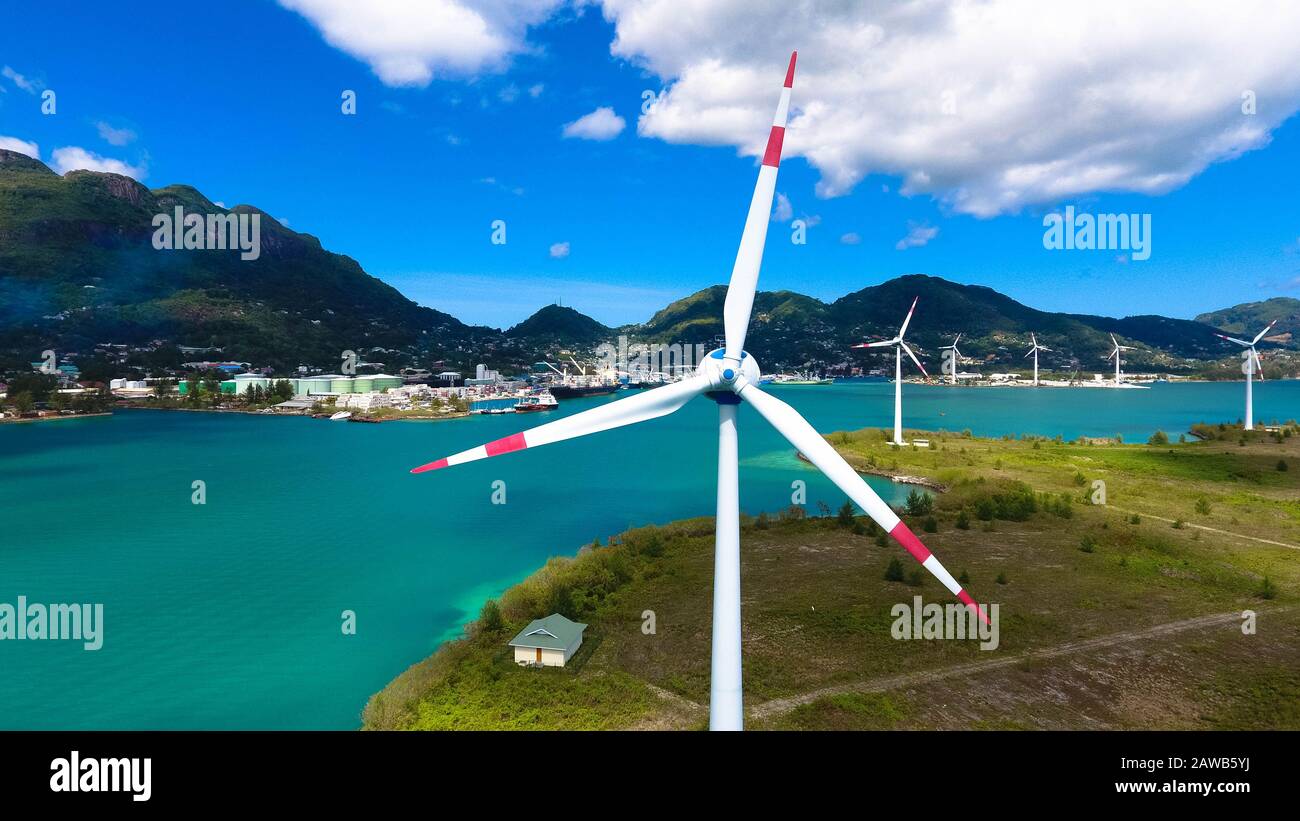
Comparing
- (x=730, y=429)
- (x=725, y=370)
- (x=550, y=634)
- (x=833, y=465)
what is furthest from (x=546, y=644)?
(x=725, y=370)

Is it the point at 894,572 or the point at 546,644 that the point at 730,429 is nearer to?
the point at 546,644

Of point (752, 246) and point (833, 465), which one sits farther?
point (752, 246)

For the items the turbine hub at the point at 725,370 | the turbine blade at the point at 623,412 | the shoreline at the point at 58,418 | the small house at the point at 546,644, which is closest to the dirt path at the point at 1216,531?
the small house at the point at 546,644

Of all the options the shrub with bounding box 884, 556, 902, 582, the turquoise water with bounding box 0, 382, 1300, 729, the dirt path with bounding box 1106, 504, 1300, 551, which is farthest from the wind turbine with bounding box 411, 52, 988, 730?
the dirt path with bounding box 1106, 504, 1300, 551

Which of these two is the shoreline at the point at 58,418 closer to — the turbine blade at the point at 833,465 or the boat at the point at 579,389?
the boat at the point at 579,389

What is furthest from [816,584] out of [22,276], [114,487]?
[22,276]
